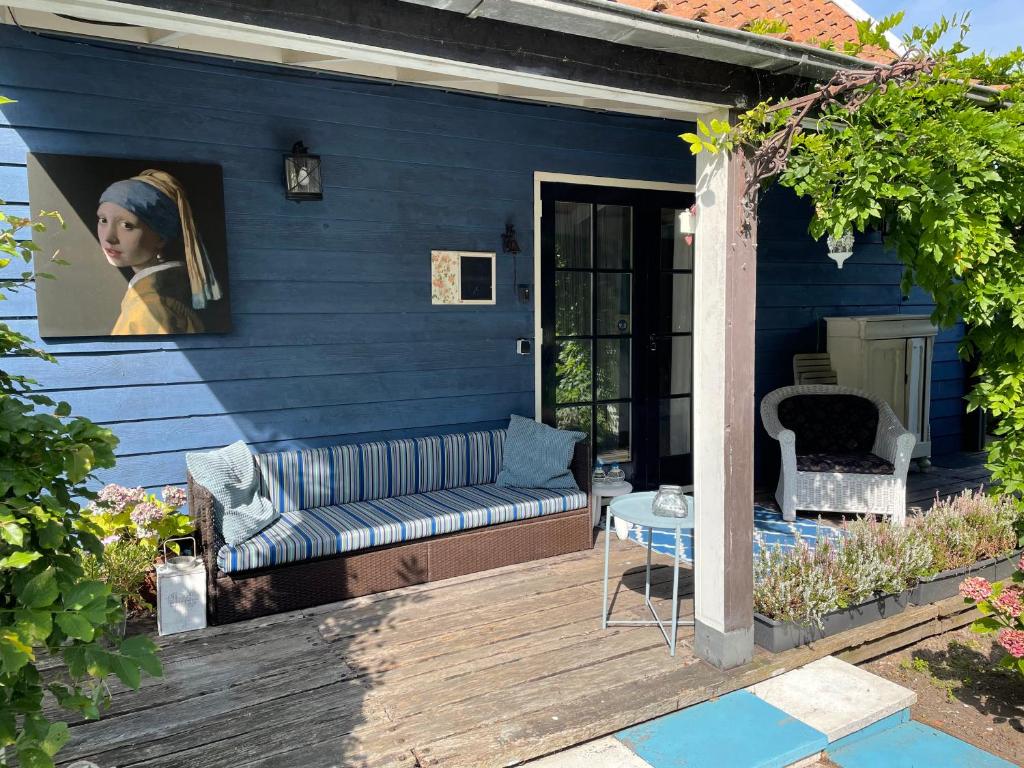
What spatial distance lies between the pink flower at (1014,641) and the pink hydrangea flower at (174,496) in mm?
3599

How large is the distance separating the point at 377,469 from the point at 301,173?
1648 mm

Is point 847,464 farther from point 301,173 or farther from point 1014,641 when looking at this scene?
point 301,173

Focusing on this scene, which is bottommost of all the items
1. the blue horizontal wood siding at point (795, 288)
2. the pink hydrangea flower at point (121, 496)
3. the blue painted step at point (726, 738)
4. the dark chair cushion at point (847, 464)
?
the blue painted step at point (726, 738)

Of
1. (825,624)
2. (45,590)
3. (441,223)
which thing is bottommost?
(825,624)

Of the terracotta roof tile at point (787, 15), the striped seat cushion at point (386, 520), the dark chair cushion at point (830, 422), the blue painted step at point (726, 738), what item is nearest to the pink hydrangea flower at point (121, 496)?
the striped seat cushion at point (386, 520)

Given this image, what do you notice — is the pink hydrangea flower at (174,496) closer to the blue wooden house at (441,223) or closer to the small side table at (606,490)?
the blue wooden house at (441,223)

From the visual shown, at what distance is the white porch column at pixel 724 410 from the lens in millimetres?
2836

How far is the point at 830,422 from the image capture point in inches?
205

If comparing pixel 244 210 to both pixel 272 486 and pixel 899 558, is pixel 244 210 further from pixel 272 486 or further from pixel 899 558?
pixel 899 558

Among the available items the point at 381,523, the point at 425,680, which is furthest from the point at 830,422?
the point at 425,680

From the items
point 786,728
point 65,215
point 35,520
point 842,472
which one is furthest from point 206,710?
point 842,472

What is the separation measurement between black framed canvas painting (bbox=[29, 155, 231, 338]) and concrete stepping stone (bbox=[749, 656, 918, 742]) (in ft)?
10.1

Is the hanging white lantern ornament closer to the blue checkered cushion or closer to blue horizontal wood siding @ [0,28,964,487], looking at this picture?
blue horizontal wood siding @ [0,28,964,487]

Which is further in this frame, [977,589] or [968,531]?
[968,531]
